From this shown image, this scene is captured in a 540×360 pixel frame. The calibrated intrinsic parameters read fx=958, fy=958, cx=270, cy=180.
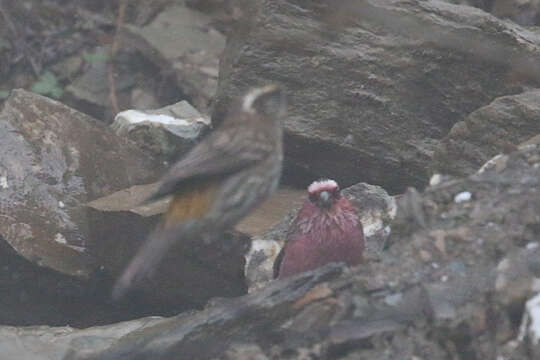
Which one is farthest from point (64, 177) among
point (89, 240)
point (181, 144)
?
point (181, 144)

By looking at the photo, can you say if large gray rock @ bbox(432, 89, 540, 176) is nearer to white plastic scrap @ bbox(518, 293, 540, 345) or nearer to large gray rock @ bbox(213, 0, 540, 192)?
large gray rock @ bbox(213, 0, 540, 192)

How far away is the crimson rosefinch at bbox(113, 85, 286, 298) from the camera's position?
3.68m

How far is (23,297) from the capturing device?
6.00 m

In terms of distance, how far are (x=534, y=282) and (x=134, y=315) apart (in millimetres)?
3096

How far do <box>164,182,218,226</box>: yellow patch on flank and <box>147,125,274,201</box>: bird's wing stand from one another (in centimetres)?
6

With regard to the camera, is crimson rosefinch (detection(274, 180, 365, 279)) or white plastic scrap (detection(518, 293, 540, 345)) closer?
white plastic scrap (detection(518, 293, 540, 345))

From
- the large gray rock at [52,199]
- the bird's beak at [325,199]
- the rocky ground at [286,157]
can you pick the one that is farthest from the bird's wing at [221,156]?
the large gray rock at [52,199]

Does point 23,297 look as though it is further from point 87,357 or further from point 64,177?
point 87,357

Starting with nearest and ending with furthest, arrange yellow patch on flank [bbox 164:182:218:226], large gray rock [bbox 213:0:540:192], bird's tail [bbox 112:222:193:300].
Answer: bird's tail [bbox 112:222:193:300] < yellow patch on flank [bbox 164:182:218:226] < large gray rock [bbox 213:0:540:192]

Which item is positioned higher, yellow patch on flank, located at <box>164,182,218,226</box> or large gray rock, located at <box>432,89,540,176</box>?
yellow patch on flank, located at <box>164,182,218,226</box>

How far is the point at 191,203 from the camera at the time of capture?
12.2 feet

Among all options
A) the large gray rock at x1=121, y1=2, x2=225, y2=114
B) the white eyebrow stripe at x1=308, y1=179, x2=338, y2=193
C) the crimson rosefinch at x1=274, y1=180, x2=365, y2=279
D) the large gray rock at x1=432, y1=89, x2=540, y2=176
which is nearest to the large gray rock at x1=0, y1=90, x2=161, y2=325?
the crimson rosefinch at x1=274, y1=180, x2=365, y2=279

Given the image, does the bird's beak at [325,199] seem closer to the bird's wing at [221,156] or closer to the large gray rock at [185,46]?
the bird's wing at [221,156]

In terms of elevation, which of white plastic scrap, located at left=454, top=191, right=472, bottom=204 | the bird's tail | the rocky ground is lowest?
the rocky ground
